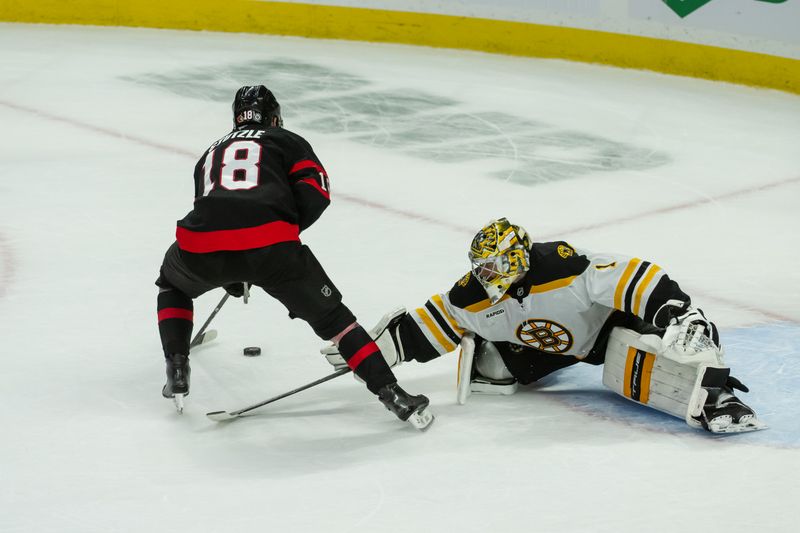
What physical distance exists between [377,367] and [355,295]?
110 cm

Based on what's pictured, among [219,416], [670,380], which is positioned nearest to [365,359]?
[219,416]

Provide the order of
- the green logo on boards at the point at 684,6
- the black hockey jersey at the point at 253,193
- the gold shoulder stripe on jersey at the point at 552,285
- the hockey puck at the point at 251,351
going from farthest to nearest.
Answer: the green logo on boards at the point at 684,6 < the hockey puck at the point at 251,351 < the gold shoulder stripe on jersey at the point at 552,285 < the black hockey jersey at the point at 253,193

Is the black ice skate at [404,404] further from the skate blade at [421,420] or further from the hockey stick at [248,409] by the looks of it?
the hockey stick at [248,409]

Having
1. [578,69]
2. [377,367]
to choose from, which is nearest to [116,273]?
[377,367]

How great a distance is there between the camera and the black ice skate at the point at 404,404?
10.1 feet

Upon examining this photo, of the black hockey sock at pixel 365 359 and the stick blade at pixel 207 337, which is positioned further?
the stick blade at pixel 207 337

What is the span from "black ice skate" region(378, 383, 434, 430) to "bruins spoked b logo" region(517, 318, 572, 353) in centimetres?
32

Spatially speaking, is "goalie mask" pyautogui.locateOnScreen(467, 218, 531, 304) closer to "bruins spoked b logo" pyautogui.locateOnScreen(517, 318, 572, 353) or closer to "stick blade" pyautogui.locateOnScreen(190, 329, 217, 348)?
"bruins spoked b logo" pyautogui.locateOnScreen(517, 318, 572, 353)

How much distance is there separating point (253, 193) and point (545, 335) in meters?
0.83

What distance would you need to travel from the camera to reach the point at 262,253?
3041mm

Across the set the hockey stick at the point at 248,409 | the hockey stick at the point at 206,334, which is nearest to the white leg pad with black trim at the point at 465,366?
the hockey stick at the point at 248,409

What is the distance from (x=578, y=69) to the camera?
7.90 metres

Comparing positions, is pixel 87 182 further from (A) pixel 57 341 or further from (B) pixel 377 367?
A: (B) pixel 377 367

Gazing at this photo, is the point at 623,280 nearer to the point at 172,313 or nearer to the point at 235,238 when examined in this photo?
the point at 235,238
